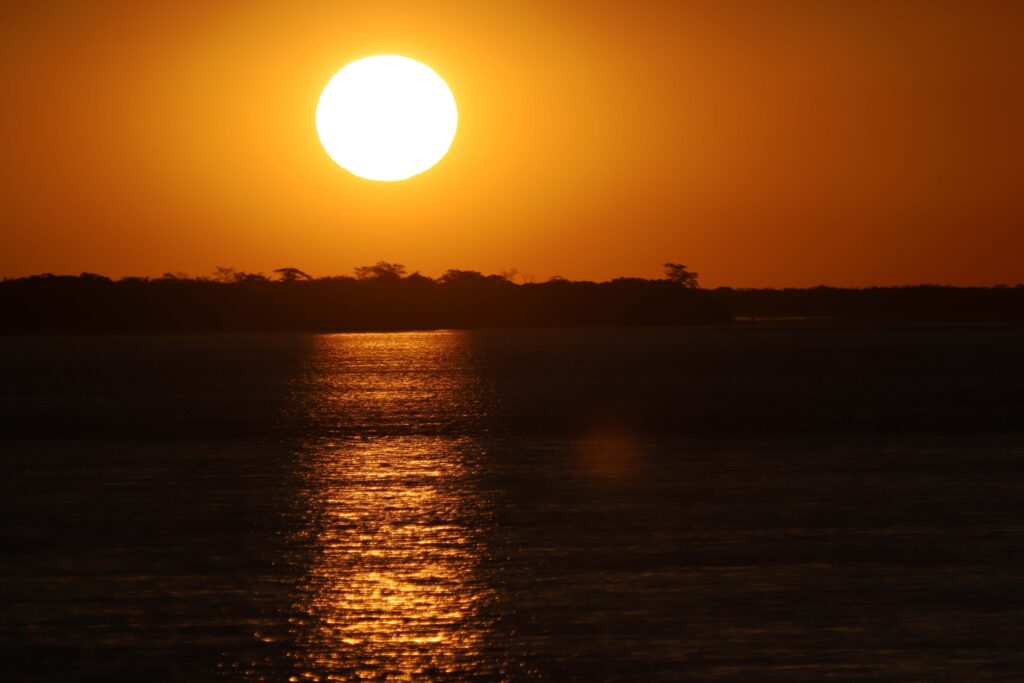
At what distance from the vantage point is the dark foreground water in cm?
1393

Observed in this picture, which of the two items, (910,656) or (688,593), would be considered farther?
(688,593)

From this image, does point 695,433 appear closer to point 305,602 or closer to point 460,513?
point 460,513

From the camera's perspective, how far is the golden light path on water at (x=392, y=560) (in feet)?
45.3

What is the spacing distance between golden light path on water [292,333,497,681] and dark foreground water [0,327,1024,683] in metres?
0.06

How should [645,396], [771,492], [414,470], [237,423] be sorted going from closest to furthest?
[771,492], [414,470], [237,423], [645,396]

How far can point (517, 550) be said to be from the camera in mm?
19859

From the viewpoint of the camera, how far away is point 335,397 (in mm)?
65312

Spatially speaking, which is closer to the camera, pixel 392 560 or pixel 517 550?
pixel 392 560

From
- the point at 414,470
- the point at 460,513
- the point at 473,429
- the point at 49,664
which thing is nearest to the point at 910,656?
the point at 49,664

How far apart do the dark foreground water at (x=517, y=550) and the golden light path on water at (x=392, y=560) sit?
0.06 m

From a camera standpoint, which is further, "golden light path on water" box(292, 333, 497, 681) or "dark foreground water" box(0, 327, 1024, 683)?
"dark foreground water" box(0, 327, 1024, 683)

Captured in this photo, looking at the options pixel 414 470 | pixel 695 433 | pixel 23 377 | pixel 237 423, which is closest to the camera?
pixel 414 470

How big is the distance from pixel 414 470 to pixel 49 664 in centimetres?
1765

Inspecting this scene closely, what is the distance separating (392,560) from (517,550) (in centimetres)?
189
